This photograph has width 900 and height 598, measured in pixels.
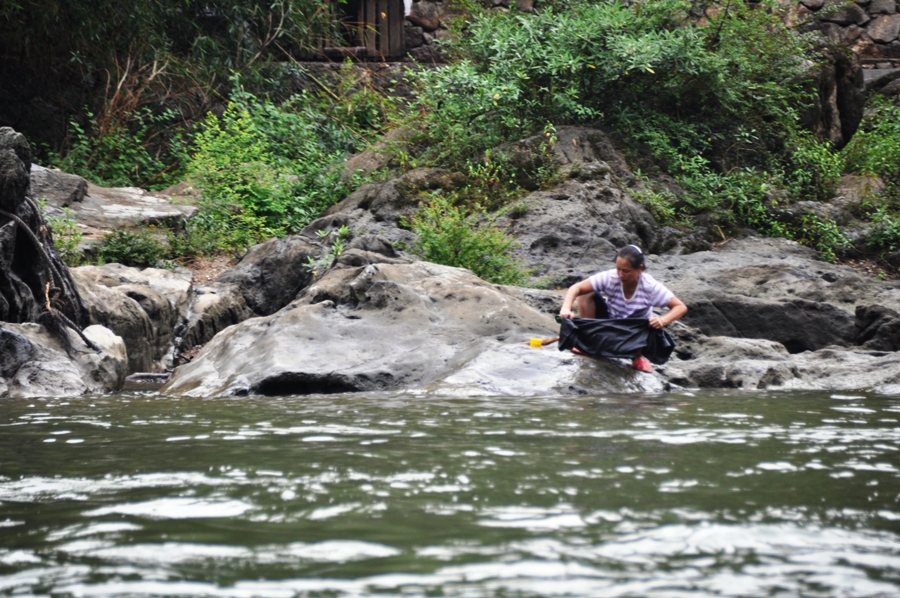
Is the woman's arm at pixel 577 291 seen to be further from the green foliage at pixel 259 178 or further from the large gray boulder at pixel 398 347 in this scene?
the green foliage at pixel 259 178

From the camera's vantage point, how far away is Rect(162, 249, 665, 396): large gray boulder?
7625mm

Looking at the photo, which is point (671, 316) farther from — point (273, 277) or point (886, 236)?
point (886, 236)

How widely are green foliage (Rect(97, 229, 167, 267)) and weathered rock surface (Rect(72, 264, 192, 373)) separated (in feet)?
2.91

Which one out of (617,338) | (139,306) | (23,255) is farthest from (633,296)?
(23,255)

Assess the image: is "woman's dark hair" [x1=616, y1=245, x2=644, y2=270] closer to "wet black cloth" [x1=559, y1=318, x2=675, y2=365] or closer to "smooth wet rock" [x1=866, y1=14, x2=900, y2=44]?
"wet black cloth" [x1=559, y1=318, x2=675, y2=365]

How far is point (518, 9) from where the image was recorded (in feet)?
60.1

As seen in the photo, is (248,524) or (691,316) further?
(691,316)

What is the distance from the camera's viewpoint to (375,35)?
1930 cm

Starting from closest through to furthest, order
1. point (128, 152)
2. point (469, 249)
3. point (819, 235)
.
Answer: point (469, 249)
point (819, 235)
point (128, 152)

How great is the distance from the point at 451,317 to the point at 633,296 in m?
1.72

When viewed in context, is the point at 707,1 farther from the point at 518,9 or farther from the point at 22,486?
the point at 22,486

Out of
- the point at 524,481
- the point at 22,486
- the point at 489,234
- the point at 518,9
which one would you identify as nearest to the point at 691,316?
the point at 489,234

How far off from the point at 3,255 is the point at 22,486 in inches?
188

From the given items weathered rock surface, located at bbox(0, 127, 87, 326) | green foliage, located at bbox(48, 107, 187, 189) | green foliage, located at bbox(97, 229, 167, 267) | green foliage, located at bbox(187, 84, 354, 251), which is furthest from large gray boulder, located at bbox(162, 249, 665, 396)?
green foliage, located at bbox(48, 107, 187, 189)
